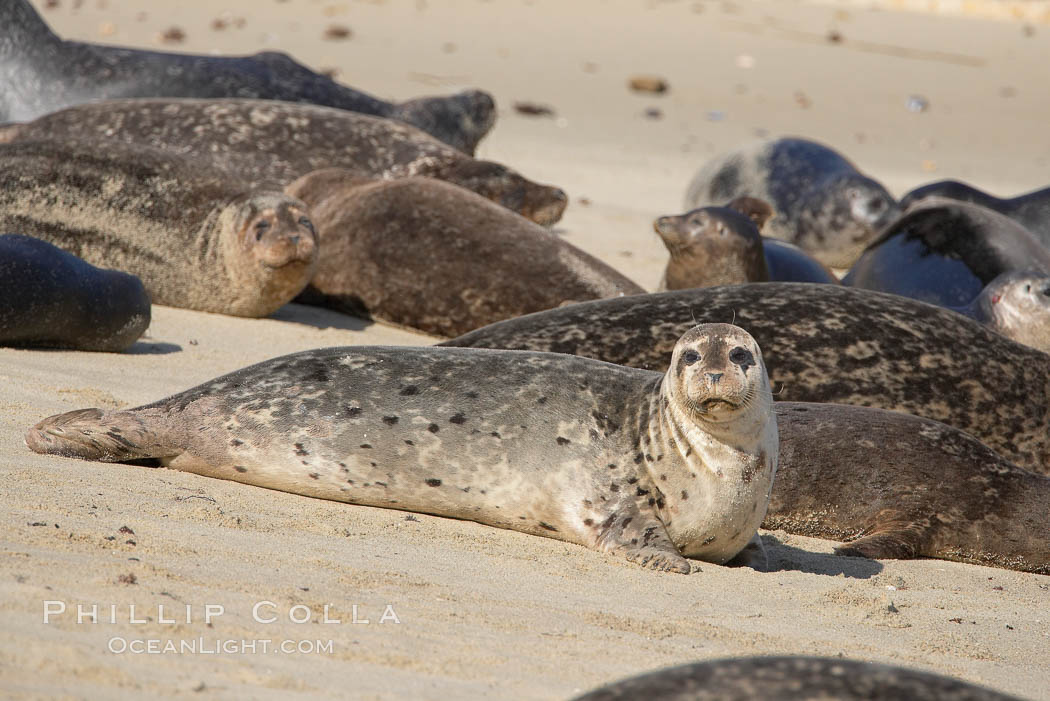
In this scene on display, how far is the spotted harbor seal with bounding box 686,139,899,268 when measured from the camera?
1018cm

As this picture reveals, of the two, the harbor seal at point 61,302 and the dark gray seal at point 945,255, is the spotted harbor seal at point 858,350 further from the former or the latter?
the dark gray seal at point 945,255

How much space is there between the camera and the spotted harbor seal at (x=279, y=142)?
802 cm

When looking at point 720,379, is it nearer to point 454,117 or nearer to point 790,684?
point 790,684

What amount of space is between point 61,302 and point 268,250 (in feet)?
4.45

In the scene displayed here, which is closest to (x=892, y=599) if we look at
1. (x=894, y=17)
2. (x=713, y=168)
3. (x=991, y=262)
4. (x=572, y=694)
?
(x=572, y=694)

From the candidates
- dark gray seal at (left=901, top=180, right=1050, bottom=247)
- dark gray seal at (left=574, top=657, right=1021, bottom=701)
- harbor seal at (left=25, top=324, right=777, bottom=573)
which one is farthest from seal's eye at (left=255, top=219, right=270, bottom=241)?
dark gray seal at (left=574, top=657, right=1021, bottom=701)

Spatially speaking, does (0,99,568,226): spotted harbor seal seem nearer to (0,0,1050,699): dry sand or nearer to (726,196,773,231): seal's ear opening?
(0,0,1050,699): dry sand

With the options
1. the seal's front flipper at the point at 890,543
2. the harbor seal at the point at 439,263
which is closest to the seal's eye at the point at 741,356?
the seal's front flipper at the point at 890,543

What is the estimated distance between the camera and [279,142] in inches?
324

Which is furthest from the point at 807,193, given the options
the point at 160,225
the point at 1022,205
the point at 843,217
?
the point at 160,225

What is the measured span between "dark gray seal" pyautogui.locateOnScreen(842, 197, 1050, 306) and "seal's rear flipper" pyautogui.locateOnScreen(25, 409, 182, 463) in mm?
4129

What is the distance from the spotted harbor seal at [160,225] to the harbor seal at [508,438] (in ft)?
8.20

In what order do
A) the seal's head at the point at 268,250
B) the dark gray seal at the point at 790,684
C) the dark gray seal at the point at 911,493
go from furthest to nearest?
the seal's head at the point at 268,250 → the dark gray seal at the point at 911,493 → the dark gray seal at the point at 790,684

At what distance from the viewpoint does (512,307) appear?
6.60 metres
